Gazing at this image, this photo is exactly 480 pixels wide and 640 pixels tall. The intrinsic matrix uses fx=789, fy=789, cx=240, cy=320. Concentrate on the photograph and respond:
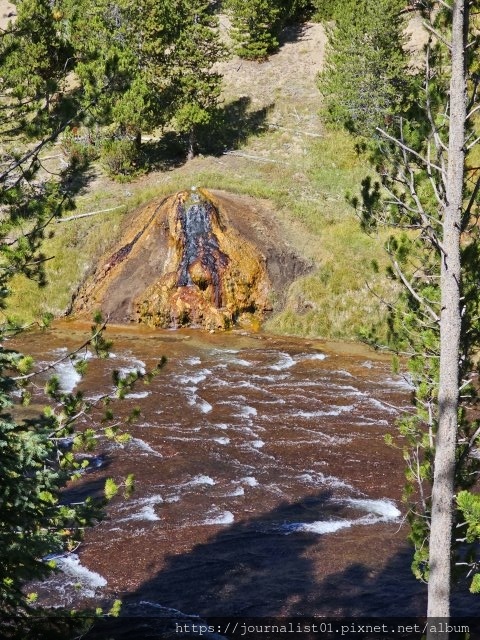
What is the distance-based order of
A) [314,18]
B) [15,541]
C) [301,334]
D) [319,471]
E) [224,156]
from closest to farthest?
[15,541] < [319,471] < [301,334] < [224,156] < [314,18]

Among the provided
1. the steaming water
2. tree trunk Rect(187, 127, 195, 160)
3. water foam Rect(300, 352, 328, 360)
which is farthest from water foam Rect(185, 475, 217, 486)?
tree trunk Rect(187, 127, 195, 160)

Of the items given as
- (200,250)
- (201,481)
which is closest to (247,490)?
(201,481)

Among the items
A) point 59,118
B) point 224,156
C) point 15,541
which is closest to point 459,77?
point 59,118

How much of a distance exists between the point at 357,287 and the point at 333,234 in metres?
3.47

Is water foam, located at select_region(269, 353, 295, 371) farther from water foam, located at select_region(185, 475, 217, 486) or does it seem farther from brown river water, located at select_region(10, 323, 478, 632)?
water foam, located at select_region(185, 475, 217, 486)

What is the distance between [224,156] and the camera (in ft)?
132

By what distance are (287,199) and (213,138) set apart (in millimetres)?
9680

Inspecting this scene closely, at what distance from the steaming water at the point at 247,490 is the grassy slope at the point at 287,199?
4.89 metres

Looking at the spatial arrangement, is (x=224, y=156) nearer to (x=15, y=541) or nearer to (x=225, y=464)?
(x=225, y=464)

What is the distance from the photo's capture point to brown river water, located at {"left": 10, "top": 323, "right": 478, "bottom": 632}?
12.4 meters

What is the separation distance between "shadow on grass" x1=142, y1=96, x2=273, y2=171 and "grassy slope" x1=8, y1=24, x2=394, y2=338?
0.12m

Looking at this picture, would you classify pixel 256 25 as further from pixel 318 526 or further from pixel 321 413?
pixel 318 526

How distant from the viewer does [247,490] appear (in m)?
16.0

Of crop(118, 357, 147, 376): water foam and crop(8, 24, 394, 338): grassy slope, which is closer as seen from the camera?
crop(118, 357, 147, 376): water foam
